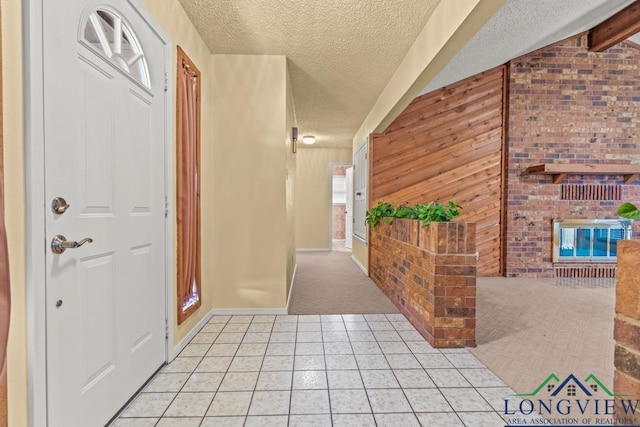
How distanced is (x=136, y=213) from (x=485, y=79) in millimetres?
5081

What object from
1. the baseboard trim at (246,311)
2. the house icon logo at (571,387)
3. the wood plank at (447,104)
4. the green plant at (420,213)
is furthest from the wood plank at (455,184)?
the house icon logo at (571,387)

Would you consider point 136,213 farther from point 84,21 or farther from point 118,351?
point 84,21

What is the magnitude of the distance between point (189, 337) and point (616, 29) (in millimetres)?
6381

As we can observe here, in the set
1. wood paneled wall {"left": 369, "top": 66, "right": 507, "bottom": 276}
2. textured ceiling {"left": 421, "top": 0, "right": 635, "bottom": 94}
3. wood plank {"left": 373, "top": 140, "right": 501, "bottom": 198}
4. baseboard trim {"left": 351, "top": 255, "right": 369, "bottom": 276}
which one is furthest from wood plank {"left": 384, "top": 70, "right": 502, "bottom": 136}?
baseboard trim {"left": 351, "top": 255, "right": 369, "bottom": 276}

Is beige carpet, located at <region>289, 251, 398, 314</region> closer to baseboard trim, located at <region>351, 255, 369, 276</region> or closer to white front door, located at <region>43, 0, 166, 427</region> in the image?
baseboard trim, located at <region>351, 255, 369, 276</region>

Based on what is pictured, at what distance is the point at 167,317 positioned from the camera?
6.66 ft

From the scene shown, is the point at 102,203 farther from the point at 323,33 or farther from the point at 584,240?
the point at 584,240

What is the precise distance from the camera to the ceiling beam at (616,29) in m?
3.78

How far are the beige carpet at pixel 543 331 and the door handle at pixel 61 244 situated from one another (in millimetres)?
2339

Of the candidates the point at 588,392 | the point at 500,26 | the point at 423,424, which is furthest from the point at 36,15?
the point at 500,26

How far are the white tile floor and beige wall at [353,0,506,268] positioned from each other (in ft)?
7.15

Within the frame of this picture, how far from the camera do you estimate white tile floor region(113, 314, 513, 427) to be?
1.52 m

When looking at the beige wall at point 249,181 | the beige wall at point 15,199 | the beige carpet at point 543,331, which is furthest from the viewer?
the beige wall at point 249,181

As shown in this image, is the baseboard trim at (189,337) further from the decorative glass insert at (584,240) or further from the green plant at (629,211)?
the decorative glass insert at (584,240)
